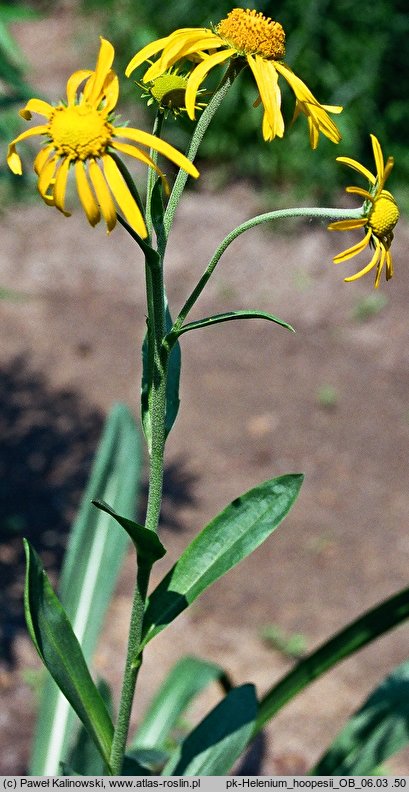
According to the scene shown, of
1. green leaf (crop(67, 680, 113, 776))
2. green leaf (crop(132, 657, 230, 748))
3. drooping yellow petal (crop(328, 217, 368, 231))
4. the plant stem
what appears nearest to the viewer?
drooping yellow petal (crop(328, 217, 368, 231))

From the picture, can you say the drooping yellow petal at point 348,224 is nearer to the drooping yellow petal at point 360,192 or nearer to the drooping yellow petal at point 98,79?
the drooping yellow petal at point 360,192

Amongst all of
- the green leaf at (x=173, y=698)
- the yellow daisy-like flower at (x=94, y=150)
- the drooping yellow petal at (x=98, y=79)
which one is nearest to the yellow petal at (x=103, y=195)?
the yellow daisy-like flower at (x=94, y=150)

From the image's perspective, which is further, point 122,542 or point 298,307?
point 298,307

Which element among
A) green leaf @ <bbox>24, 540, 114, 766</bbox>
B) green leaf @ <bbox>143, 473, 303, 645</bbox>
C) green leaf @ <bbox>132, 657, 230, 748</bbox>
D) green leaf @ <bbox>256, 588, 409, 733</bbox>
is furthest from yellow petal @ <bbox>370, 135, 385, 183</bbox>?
green leaf @ <bbox>132, 657, 230, 748</bbox>

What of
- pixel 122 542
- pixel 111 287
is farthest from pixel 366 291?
pixel 122 542

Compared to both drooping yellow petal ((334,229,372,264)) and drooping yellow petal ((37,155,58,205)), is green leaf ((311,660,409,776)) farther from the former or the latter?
drooping yellow petal ((37,155,58,205))
